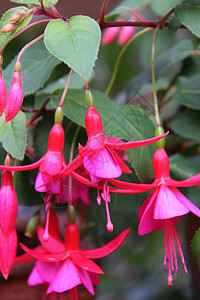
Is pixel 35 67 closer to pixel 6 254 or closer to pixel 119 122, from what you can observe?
pixel 119 122

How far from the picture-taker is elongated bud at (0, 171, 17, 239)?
1.58ft

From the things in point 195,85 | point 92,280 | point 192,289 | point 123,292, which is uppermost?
point 195,85

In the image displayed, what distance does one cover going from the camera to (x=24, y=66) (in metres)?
0.65

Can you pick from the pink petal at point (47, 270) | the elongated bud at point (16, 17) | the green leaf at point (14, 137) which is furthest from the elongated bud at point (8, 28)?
the pink petal at point (47, 270)

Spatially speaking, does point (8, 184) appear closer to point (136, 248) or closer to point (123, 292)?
point (123, 292)

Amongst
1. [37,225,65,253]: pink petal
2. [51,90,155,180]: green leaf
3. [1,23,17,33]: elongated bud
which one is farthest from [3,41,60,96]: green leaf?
[37,225,65,253]: pink petal

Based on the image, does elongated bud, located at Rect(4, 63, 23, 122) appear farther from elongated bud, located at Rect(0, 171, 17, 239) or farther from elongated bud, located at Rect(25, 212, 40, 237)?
elongated bud, located at Rect(25, 212, 40, 237)

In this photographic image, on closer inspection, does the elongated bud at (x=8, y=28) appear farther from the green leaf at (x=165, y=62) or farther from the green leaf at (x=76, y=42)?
the green leaf at (x=165, y=62)

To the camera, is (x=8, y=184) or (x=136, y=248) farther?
(x=136, y=248)

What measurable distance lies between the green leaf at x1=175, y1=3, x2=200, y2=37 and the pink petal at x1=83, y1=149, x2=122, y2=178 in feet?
0.76

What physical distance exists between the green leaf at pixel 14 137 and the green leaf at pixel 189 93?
368mm

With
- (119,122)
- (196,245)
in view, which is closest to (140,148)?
(119,122)

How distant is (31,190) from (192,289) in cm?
48

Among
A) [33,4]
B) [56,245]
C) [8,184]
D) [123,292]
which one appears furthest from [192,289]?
[33,4]
